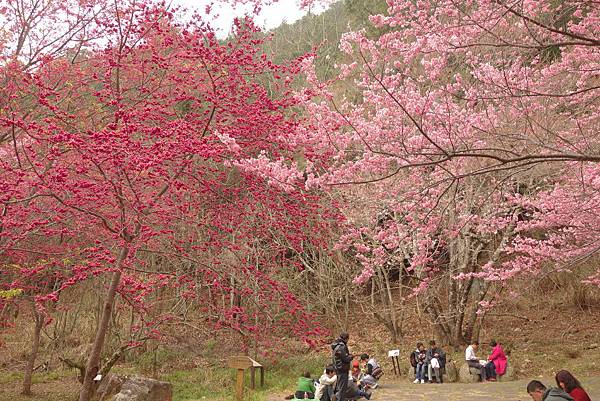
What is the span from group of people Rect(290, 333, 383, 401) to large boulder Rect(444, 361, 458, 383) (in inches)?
83.0

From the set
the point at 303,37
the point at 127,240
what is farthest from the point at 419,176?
the point at 303,37

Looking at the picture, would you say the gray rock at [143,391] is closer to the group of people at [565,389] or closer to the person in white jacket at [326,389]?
the person in white jacket at [326,389]

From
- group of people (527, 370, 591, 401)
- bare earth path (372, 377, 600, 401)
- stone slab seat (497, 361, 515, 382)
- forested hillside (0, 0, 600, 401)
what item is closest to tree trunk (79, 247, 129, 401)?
forested hillside (0, 0, 600, 401)

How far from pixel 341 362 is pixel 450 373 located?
16.7 feet

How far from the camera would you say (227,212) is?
7.16 meters

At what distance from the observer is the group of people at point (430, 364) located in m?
11.0

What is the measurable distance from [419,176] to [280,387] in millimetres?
5560

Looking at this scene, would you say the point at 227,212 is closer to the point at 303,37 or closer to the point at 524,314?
the point at 524,314

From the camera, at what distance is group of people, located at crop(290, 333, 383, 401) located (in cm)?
701

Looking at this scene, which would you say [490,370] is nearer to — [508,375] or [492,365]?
[492,365]

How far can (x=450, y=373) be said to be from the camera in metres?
11.1

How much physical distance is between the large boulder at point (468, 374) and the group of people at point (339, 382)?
7.33ft

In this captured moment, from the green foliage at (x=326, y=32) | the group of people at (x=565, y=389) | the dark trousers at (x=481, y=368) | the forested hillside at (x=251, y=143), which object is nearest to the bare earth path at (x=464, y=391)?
the dark trousers at (x=481, y=368)

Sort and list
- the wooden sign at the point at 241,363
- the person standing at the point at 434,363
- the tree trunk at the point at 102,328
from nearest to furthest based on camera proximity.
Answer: the tree trunk at the point at 102,328 < the wooden sign at the point at 241,363 < the person standing at the point at 434,363
